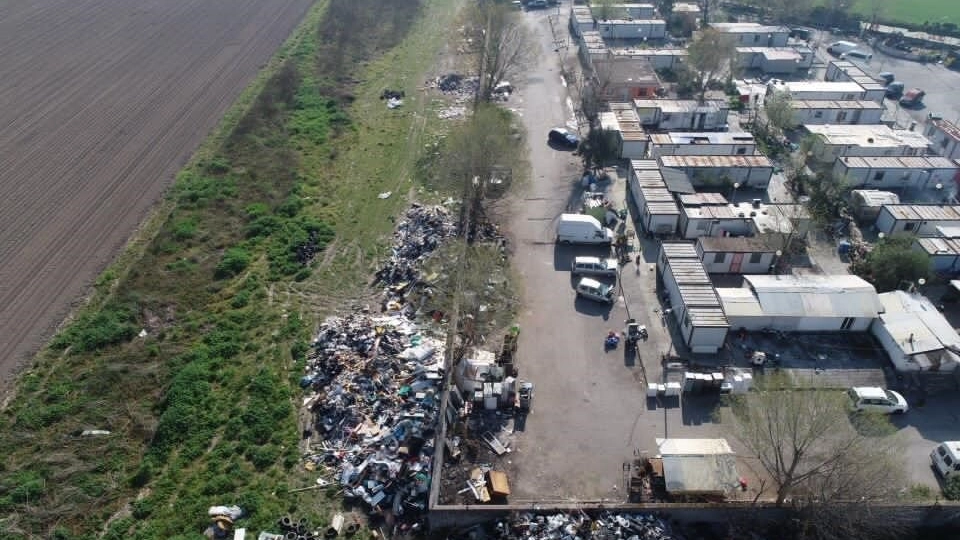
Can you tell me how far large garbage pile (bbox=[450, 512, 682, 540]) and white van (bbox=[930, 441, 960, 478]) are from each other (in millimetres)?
12826

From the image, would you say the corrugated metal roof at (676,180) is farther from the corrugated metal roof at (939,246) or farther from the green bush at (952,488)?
the green bush at (952,488)

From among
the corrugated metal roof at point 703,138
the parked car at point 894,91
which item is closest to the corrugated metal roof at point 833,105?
the parked car at point 894,91

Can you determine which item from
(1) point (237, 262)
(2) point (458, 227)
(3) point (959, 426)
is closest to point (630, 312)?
(2) point (458, 227)

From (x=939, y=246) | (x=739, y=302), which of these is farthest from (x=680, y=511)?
(x=939, y=246)

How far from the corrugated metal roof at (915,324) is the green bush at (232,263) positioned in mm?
37196

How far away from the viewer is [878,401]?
2970 cm

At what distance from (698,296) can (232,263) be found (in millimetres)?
27855

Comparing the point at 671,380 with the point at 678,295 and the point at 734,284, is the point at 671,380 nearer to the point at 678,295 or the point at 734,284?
the point at 678,295

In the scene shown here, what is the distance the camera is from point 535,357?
32812 millimetres

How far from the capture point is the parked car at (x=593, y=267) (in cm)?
3794

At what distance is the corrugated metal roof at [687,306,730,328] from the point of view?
32.2 meters

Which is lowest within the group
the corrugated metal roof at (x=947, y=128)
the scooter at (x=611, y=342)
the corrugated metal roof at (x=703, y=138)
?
the scooter at (x=611, y=342)

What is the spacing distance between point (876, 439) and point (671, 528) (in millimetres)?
8655

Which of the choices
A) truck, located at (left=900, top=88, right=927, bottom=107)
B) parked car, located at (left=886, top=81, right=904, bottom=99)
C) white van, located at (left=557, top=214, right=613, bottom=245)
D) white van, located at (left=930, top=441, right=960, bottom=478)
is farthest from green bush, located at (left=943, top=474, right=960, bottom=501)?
parked car, located at (left=886, top=81, right=904, bottom=99)
